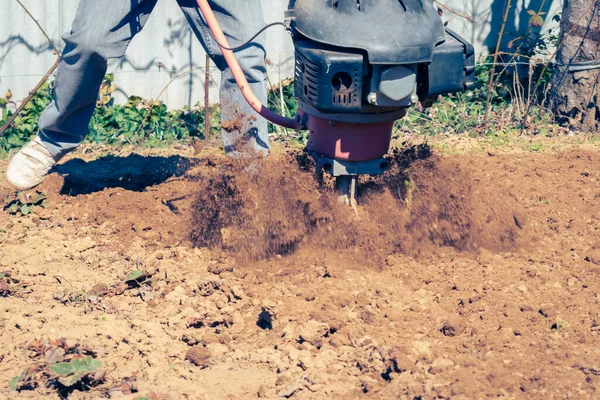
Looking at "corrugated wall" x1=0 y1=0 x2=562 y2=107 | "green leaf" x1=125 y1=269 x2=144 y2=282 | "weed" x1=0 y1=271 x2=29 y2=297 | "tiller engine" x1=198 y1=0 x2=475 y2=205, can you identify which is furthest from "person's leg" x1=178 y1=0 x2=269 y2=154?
"corrugated wall" x1=0 y1=0 x2=562 y2=107

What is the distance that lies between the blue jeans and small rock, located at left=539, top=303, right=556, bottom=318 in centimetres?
151

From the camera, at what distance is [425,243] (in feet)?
11.7

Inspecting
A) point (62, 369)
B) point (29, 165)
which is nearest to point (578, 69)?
point (29, 165)

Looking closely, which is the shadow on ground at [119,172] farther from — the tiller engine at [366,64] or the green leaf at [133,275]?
the tiller engine at [366,64]

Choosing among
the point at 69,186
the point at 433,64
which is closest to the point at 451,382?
the point at 433,64

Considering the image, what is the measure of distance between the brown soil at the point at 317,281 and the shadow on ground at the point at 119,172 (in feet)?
0.11

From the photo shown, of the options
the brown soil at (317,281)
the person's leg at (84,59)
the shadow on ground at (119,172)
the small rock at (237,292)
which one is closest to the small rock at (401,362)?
the brown soil at (317,281)

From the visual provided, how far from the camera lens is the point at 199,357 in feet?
9.31

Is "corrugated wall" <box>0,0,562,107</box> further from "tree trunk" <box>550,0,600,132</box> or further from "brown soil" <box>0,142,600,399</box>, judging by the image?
"brown soil" <box>0,142,600,399</box>

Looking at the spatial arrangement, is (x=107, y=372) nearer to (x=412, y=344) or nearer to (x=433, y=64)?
(x=412, y=344)

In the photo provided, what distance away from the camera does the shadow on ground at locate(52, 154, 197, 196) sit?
4.38 meters

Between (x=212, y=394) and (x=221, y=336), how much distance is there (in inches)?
14.9

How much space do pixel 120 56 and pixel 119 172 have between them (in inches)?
37.5

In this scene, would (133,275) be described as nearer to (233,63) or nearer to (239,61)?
(233,63)
